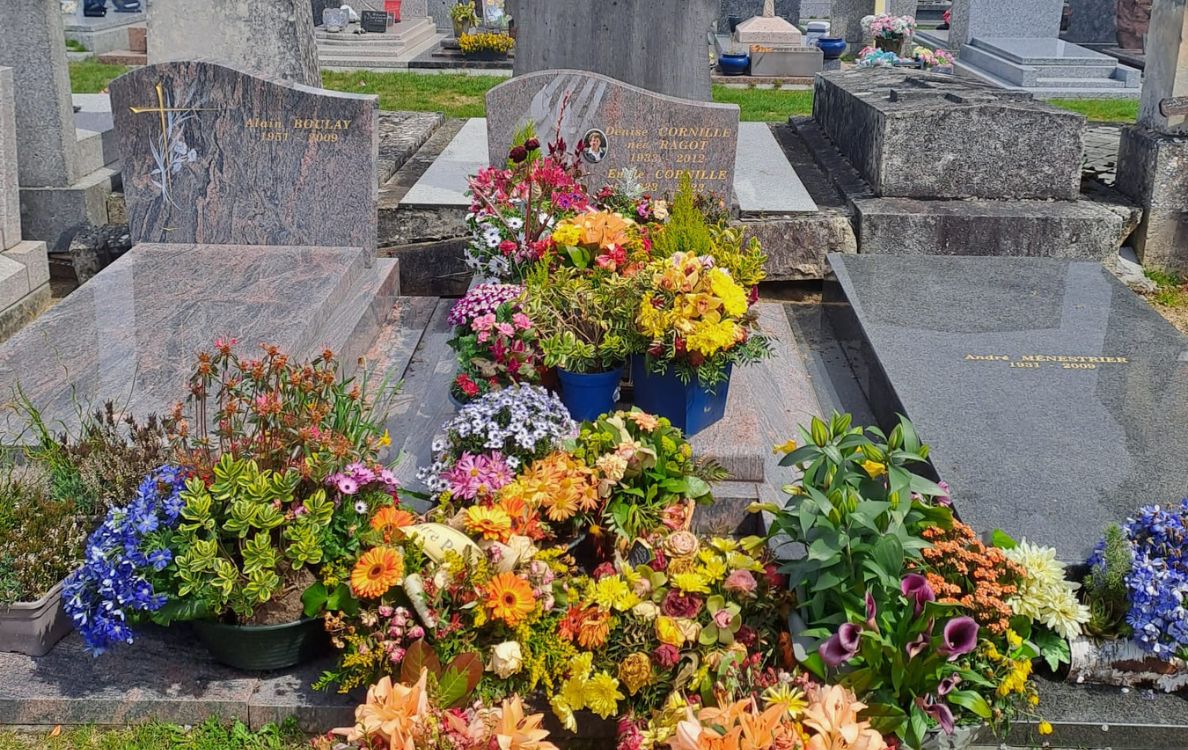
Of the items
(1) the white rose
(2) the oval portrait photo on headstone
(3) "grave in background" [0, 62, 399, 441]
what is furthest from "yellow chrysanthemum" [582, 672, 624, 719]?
(2) the oval portrait photo on headstone

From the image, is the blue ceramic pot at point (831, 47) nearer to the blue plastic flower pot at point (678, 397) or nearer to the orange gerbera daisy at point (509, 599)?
the blue plastic flower pot at point (678, 397)

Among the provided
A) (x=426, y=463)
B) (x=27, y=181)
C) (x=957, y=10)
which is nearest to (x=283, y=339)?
(x=426, y=463)

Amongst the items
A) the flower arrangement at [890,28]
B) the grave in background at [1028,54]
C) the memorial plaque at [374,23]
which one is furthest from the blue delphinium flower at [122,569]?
the flower arrangement at [890,28]

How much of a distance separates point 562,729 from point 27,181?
17.2 ft

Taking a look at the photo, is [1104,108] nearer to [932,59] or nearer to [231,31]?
[932,59]

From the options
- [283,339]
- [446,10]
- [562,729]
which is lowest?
[562,729]

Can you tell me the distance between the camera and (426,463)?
3754 millimetres

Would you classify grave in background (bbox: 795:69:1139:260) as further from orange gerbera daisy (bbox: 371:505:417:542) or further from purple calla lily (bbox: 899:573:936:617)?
orange gerbera daisy (bbox: 371:505:417:542)

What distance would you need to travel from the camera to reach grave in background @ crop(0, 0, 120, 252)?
624 cm

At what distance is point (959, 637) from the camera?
262 centimetres

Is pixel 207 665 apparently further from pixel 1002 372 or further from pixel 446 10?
pixel 446 10

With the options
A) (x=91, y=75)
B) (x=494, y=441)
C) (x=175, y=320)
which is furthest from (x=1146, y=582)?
(x=91, y=75)

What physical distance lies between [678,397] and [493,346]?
652 mm

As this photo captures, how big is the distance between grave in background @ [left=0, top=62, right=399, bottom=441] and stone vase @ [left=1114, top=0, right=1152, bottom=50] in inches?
568
